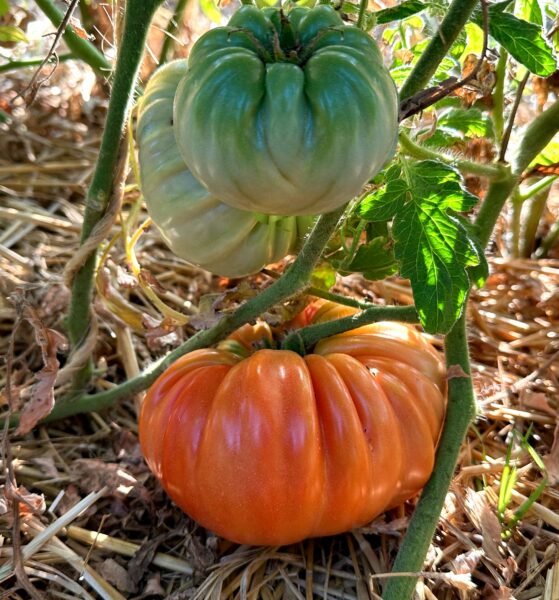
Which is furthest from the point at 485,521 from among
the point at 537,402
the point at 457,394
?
the point at 537,402

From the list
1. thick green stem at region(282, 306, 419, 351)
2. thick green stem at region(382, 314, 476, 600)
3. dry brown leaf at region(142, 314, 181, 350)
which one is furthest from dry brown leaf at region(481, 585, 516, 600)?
dry brown leaf at region(142, 314, 181, 350)

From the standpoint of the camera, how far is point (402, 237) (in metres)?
0.96

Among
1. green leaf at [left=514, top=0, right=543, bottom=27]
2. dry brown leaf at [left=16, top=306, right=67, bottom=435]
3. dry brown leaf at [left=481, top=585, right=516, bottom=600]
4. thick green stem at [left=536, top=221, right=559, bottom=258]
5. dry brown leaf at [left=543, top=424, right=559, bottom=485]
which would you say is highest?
green leaf at [left=514, top=0, right=543, bottom=27]

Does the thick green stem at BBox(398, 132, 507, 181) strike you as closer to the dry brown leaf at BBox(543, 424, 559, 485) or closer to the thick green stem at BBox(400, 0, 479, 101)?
the thick green stem at BBox(400, 0, 479, 101)

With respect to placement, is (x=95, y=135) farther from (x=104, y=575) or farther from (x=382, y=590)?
(x=382, y=590)

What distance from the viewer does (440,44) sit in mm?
957

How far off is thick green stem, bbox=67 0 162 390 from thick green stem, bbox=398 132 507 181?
0.42 m

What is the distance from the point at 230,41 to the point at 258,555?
807 millimetres

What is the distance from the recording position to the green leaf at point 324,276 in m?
1.35

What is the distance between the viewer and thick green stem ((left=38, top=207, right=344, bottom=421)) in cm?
104

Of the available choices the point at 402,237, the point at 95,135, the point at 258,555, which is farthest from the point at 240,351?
the point at 95,135

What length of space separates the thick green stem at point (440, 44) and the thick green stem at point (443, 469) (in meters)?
0.40

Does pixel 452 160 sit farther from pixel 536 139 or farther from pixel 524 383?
pixel 524 383

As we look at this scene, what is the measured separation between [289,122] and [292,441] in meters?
0.50
